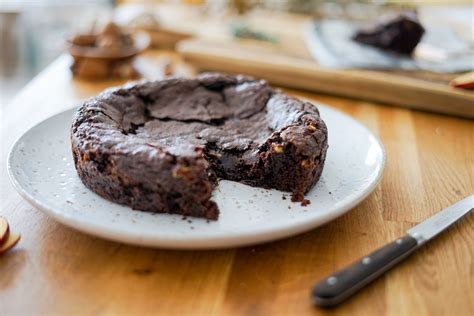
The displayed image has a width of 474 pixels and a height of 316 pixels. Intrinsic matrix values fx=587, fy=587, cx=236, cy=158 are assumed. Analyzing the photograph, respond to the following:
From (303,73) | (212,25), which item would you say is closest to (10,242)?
(303,73)

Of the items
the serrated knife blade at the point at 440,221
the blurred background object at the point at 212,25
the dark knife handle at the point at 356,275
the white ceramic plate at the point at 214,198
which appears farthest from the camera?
the blurred background object at the point at 212,25

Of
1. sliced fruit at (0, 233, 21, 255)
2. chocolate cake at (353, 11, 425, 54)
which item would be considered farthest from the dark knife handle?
chocolate cake at (353, 11, 425, 54)

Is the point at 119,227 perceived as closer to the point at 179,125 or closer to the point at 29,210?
the point at 29,210

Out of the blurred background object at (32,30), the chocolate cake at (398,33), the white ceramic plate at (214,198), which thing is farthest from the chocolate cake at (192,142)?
the blurred background object at (32,30)

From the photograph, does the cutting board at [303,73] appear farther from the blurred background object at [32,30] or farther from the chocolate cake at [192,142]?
the blurred background object at [32,30]

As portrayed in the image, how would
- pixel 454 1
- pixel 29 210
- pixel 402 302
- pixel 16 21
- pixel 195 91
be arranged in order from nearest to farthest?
pixel 402 302
pixel 29 210
pixel 195 91
pixel 454 1
pixel 16 21

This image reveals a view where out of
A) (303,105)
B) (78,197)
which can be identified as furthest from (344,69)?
(78,197)

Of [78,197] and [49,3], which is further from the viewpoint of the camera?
[49,3]
